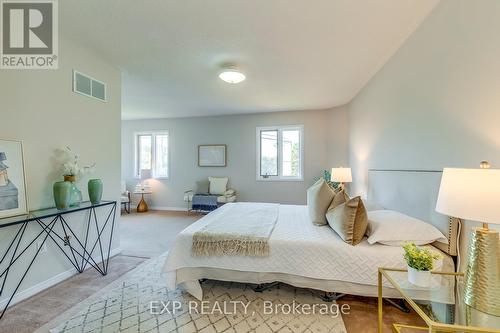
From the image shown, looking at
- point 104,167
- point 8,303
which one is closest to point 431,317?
point 8,303

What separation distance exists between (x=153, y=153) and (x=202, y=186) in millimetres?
1980

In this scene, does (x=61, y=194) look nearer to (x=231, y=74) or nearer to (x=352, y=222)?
(x=231, y=74)

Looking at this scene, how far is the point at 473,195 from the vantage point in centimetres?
107

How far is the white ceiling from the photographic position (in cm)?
194

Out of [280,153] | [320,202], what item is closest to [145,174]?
[280,153]

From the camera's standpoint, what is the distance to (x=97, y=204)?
2.60m

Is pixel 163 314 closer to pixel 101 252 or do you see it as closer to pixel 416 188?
pixel 101 252

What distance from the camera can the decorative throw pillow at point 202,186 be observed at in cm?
592

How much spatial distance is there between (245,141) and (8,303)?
4.85 metres

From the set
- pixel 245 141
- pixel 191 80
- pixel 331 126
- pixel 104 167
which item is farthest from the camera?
pixel 245 141

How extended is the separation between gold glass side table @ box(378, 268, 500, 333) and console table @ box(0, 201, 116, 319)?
9.20ft

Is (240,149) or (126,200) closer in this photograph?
(126,200)

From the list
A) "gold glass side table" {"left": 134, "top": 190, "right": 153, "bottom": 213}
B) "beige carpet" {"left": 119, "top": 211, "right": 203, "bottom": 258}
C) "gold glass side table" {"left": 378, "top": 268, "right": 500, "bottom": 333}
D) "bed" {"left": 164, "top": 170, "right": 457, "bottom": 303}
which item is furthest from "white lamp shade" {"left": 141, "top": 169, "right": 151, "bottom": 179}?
"gold glass side table" {"left": 378, "top": 268, "right": 500, "bottom": 333}

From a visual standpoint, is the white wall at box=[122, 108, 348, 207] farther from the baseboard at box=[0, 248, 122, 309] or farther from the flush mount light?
Answer: the baseboard at box=[0, 248, 122, 309]
